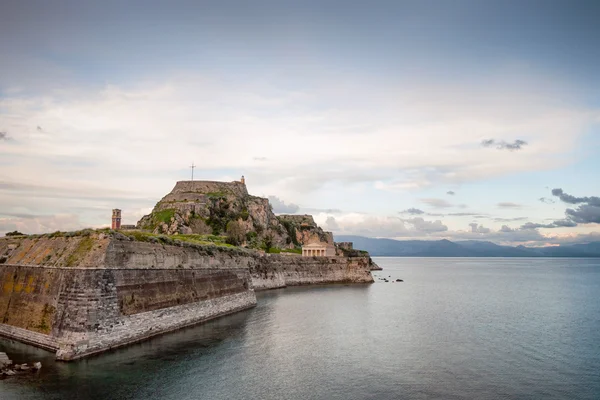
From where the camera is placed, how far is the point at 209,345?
28.9 metres

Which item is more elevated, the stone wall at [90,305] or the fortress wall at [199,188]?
the fortress wall at [199,188]

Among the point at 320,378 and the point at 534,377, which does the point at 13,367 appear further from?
the point at 534,377

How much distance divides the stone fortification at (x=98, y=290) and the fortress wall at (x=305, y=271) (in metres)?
32.5

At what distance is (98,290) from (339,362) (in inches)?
571

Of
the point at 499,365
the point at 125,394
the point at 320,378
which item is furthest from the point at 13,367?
the point at 499,365

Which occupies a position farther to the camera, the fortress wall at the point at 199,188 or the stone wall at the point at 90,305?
the fortress wall at the point at 199,188

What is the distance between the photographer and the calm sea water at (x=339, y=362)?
20656mm

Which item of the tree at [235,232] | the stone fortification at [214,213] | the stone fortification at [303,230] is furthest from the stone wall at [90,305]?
the stone fortification at [303,230]

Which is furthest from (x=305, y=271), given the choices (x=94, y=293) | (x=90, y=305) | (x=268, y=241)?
(x=90, y=305)

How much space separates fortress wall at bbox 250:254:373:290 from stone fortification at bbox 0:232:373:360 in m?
32.5

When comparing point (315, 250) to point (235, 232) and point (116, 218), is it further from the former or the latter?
point (116, 218)

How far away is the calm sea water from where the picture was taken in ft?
67.8

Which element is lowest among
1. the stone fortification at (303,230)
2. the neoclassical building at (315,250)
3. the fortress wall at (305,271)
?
the fortress wall at (305,271)

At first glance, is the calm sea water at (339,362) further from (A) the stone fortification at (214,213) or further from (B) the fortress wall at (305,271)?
(A) the stone fortification at (214,213)
